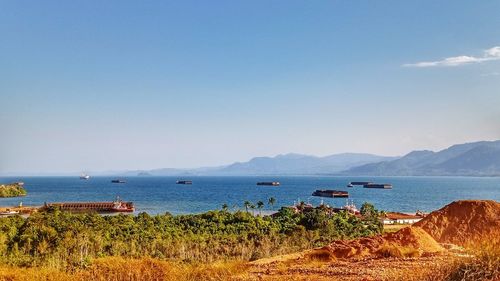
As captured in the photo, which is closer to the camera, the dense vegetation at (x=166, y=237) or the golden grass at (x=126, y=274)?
the golden grass at (x=126, y=274)

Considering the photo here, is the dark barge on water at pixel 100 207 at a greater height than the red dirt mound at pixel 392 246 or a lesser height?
lesser

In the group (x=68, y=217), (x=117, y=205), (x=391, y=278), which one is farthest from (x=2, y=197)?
(x=391, y=278)

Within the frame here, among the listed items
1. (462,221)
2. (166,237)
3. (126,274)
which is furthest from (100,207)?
(126,274)

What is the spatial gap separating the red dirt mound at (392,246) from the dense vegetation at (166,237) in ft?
26.9

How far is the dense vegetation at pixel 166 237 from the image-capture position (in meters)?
30.0

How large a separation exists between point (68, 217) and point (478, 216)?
35594mm

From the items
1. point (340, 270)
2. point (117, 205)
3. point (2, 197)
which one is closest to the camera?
point (340, 270)

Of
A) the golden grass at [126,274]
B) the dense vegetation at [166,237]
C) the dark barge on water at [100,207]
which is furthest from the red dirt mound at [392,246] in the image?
the dark barge on water at [100,207]

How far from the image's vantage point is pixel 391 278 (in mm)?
11008

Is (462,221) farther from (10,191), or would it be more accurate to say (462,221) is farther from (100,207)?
(10,191)

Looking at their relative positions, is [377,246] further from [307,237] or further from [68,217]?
[68,217]

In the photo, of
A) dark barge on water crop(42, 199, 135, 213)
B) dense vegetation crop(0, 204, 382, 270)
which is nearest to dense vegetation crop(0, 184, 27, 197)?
dark barge on water crop(42, 199, 135, 213)

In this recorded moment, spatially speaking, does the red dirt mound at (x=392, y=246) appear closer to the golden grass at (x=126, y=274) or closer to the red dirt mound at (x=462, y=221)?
the red dirt mound at (x=462, y=221)

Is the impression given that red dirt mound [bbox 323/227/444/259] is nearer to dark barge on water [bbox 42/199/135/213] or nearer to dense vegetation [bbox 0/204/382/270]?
dense vegetation [bbox 0/204/382/270]
